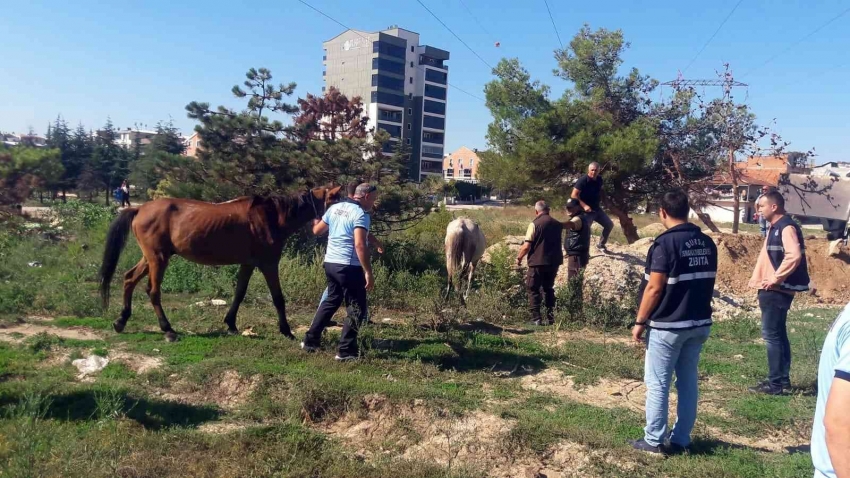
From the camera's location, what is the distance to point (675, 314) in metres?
4.16

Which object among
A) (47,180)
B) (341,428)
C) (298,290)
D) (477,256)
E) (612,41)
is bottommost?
(341,428)

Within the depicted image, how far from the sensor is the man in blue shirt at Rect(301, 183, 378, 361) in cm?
591

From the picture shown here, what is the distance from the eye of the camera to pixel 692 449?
4.43 m

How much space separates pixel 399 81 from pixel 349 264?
69396mm

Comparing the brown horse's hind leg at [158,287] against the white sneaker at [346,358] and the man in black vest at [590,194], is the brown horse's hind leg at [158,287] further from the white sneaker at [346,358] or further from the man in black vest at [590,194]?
the man in black vest at [590,194]

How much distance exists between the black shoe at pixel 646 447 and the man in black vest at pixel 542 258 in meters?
3.95

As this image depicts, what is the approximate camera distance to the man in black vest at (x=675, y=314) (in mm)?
4160

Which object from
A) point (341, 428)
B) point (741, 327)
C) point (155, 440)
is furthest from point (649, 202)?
point (155, 440)

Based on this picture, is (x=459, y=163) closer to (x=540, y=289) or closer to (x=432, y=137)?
(x=432, y=137)

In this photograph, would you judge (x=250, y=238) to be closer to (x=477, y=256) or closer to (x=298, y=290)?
(x=298, y=290)

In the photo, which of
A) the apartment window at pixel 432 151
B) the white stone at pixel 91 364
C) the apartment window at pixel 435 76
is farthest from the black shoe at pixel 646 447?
the apartment window at pixel 435 76

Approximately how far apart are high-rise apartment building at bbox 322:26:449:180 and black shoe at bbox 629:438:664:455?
213ft

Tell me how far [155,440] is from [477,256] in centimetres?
599

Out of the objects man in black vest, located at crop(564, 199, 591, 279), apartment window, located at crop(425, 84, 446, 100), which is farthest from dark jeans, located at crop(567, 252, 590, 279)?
apartment window, located at crop(425, 84, 446, 100)
